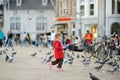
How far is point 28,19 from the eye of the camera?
76.6 meters

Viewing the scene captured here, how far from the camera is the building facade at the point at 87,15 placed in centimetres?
5209

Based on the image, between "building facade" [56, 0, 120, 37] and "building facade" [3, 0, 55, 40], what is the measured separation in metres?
10.7

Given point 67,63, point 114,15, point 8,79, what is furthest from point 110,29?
point 8,79

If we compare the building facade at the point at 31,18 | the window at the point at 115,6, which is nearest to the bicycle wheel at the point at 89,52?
the window at the point at 115,6

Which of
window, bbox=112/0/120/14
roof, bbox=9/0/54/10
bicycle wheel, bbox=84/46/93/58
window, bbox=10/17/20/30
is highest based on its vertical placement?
roof, bbox=9/0/54/10

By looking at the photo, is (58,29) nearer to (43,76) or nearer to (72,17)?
(72,17)

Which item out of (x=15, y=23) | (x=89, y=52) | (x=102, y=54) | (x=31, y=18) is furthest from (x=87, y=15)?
(x=102, y=54)

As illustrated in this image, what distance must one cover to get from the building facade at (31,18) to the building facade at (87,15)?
10.7 m

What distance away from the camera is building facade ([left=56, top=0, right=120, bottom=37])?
171 feet

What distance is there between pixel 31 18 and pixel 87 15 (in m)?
21.8

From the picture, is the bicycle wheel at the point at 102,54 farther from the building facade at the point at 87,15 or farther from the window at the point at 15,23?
the window at the point at 15,23

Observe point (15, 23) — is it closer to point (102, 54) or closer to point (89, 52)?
point (89, 52)

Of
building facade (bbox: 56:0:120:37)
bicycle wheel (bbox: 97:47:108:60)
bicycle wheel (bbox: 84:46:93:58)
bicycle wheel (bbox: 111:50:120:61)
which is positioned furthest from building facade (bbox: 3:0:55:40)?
bicycle wheel (bbox: 111:50:120:61)

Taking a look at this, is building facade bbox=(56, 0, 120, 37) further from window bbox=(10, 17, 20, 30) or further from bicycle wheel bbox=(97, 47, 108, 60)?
bicycle wheel bbox=(97, 47, 108, 60)
